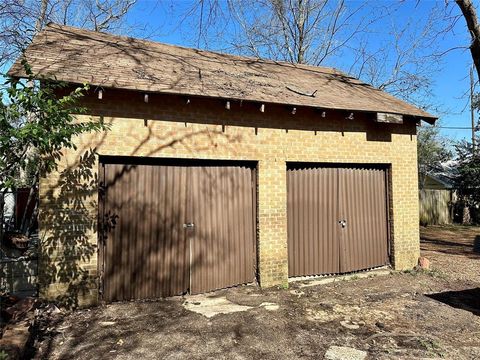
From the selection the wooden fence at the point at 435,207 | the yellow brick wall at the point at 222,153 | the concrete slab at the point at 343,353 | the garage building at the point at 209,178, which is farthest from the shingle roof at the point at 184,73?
the wooden fence at the point at 435,207

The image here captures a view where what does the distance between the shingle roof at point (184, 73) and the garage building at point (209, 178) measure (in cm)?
5

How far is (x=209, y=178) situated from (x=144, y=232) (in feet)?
5.07

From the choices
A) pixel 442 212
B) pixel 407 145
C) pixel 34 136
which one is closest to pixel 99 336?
pixel 34 136

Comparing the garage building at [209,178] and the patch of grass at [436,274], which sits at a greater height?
the garage building at [209,178]

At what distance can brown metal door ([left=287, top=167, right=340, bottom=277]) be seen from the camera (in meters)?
7.69

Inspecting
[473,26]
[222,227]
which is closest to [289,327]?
[222,227]

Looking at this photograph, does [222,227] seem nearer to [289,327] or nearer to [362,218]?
[289,327]

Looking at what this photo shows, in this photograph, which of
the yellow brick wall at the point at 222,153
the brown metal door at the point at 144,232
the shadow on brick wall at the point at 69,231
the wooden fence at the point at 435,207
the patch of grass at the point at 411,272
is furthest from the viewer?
the wooden fence at the point at 435,207

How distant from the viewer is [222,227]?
23.0 feet

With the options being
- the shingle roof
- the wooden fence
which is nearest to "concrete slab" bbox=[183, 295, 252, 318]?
the shingle roof

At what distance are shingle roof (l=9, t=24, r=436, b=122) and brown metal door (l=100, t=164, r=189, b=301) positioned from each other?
1.54m

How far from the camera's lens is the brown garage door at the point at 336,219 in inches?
305

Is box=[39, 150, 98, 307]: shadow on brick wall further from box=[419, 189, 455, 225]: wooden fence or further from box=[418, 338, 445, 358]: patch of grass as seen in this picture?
box=[419, 189, 455, 225]: wooden fence

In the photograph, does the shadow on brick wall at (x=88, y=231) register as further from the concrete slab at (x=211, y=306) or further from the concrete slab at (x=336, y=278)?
the concrete slab at (x=336, y=278)
